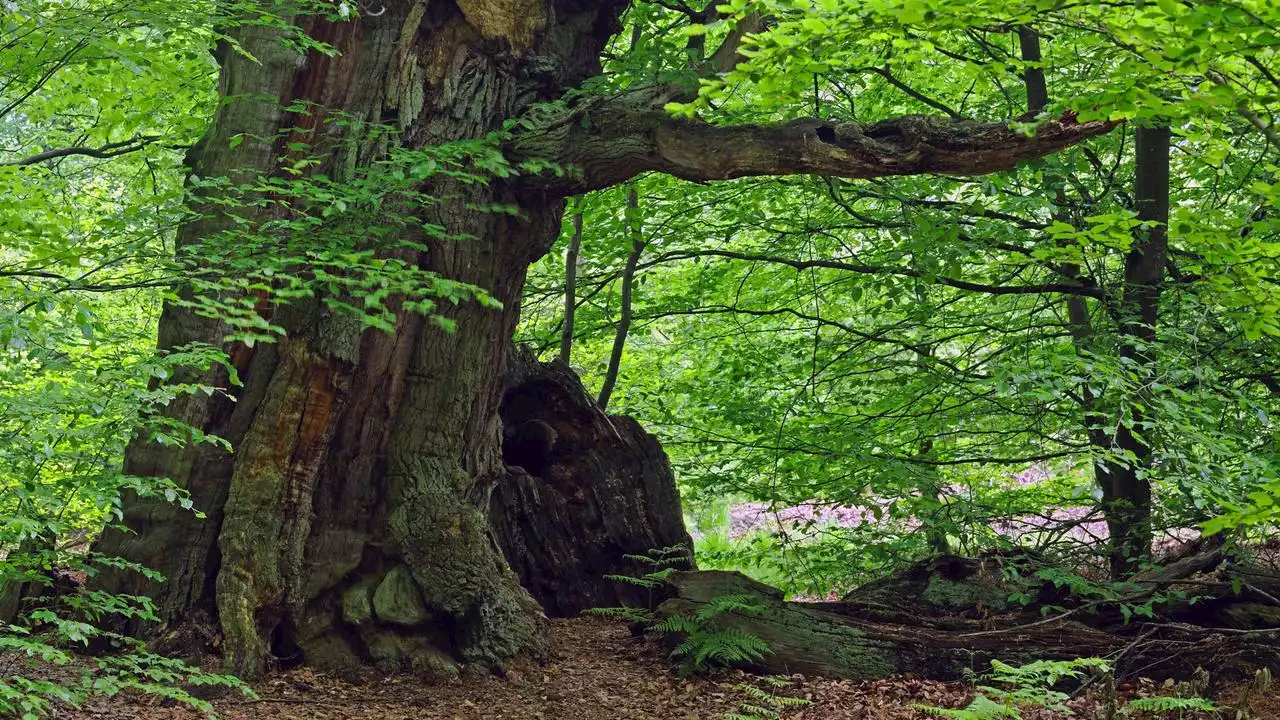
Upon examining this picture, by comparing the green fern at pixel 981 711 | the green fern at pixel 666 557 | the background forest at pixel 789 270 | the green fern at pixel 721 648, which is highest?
the background forest at pixel 789 270

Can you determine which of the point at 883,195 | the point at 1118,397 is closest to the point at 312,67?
the point at 883,195

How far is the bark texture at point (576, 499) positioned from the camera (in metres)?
6.87

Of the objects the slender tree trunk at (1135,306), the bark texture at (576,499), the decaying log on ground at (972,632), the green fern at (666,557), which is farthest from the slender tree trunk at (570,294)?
the slender tree trunk at (1135,306)

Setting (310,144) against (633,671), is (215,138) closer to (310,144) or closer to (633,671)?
(310,144)

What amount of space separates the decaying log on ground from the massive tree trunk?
1367mm

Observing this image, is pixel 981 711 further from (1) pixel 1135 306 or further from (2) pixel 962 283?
(2) pixel 962 283

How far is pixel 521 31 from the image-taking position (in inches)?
230

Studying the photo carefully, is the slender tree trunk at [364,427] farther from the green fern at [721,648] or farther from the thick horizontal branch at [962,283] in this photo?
the thick horizontal branch at [962,283]

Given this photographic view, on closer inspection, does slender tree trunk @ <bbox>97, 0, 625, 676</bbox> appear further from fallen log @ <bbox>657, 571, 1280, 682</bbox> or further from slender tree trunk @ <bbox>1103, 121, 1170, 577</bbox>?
slender tree trunk @ <bbox>1103, 121, 1170, 577</bbox>

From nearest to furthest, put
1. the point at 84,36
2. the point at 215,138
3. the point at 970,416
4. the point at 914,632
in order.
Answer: the point at 84,36, the point at 215,138, the point at 914,632, the point at 970,416

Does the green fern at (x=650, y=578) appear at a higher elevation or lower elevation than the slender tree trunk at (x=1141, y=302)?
lower

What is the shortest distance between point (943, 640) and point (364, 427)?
3.38 m

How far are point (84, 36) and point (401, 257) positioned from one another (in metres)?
1.80

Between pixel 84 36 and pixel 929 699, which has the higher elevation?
pixel 84 36
